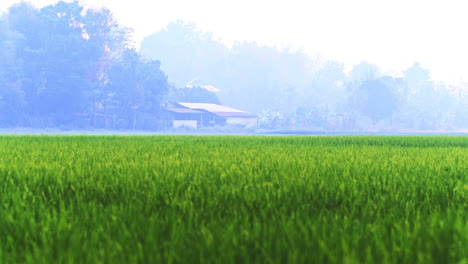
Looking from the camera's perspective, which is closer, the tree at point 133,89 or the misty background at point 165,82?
the misty background at point 165,82

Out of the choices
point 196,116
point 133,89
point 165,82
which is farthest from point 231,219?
point 196,116

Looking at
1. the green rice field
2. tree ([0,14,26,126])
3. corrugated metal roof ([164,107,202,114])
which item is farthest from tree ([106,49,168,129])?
the green rice field

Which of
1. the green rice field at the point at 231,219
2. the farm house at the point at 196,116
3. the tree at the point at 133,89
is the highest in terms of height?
the tree at the point at 133,89

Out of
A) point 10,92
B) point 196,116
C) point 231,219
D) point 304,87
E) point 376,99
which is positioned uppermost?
point 304,87

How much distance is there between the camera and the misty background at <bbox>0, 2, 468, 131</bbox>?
2037 inches

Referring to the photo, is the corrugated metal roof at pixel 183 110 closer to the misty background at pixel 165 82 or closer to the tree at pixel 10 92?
the misty background at pixel 165 82

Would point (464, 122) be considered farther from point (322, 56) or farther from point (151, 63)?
point (151, 63)

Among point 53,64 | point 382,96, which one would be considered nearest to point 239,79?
point 382,96

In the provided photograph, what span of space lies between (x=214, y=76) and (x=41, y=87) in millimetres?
60689

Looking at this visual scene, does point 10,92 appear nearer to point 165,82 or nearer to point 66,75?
point 66,75

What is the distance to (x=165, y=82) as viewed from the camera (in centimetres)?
5688

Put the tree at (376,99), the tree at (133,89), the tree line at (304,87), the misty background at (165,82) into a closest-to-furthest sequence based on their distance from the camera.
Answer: the misty background at (165,82) → the tree at (133,89) → the tree at (376,99) → the tree line at (304,87)

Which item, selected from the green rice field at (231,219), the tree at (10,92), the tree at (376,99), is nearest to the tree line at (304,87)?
the tree at (376,99)

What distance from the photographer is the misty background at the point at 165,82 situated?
5175 cm
